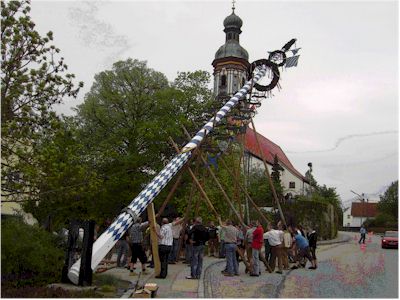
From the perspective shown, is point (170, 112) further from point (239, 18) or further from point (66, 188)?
point (239, 18)

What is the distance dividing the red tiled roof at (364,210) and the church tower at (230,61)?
4222 centimetres

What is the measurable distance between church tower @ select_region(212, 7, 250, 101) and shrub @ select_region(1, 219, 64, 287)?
5202cm

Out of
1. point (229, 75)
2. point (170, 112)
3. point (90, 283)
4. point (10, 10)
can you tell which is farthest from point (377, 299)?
point (229, 75)

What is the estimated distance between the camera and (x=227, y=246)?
13578 millimetres

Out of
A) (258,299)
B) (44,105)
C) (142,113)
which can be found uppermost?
(142,113)

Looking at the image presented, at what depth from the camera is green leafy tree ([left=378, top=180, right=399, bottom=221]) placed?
69.2 metres

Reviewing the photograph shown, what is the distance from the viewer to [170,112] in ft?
93.8

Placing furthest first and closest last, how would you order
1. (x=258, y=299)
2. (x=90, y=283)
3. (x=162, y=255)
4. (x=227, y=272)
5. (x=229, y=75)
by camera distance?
(x=229, y=75)
(x=227, y=272)
(x=162, y=255)
(x=90, y=283)
(x=258, y=299)

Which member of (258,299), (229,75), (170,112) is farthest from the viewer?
(229,75)

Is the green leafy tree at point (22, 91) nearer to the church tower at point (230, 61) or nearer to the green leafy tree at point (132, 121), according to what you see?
the green leafy tree at point (132, 121)

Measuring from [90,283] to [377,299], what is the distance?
5.73 meters

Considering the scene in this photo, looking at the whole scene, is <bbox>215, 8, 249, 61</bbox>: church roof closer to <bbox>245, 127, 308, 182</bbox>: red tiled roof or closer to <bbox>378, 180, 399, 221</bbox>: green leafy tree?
<bbox>245, 127, 308, 182</bbox>: red tiled roof

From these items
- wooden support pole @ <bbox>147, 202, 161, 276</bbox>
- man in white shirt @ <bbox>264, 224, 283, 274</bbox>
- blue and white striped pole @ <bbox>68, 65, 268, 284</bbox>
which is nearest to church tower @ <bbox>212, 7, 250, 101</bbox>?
blue and white striped pole @ <bbox>68, 65, 268, 284</bbox>

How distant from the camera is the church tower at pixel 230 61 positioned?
204 ft
